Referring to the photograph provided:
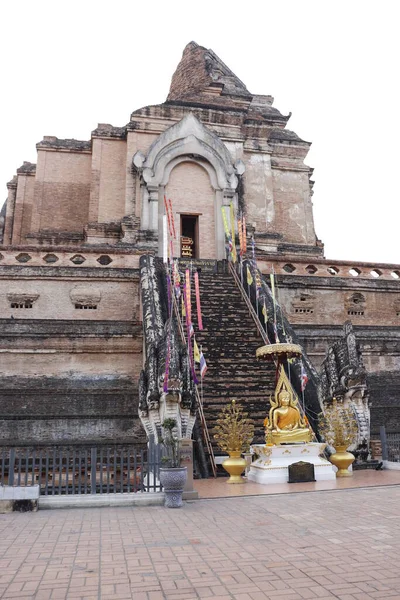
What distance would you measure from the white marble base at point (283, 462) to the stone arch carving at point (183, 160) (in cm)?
1218

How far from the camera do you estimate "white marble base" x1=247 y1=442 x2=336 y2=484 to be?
11133mm

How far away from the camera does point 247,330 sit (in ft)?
55.4

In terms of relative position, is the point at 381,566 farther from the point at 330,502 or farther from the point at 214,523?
the point at 330,502

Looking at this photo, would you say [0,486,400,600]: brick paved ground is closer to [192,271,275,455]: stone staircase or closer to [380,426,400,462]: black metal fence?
[380,426,400,462]: black metal fence

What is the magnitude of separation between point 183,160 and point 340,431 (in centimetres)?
1526

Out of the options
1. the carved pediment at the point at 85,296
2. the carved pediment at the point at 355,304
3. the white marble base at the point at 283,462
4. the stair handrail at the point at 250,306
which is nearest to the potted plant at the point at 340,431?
the white marble base at the point at 283,462

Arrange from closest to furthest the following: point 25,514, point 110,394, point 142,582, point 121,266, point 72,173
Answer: point 142,582 < point 25,514 < point 110,394 < point 121,266 < point 72,173

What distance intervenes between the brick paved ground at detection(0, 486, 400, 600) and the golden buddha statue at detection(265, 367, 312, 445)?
3088 mm

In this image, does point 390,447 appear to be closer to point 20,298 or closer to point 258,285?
point 258,285

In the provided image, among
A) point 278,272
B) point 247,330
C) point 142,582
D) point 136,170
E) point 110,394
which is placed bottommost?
point 142,582

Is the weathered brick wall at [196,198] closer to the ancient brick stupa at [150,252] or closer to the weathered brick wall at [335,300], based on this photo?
the ancient brick stupa at [150,252]

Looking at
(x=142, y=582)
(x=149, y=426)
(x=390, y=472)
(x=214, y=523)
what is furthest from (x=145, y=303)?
(x=142, y=582)

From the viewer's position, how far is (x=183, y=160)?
23656 millimetres

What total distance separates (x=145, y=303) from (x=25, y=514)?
8.89 m
